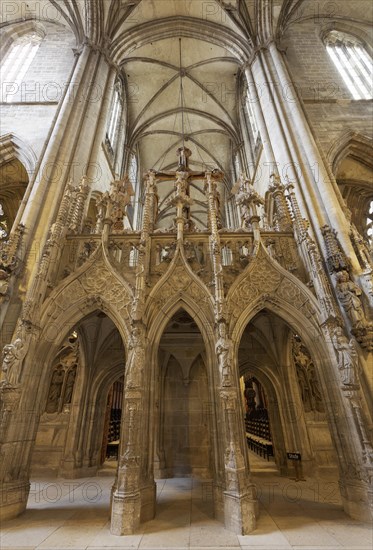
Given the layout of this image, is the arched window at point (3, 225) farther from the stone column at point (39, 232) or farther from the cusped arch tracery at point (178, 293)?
the cusped arch tracery at point (178, 293)

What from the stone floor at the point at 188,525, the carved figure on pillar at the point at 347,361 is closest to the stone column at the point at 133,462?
the stone floor at the point at 188,525

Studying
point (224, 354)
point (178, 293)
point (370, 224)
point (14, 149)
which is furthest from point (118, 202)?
point (370, 224)

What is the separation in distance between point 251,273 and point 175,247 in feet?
6.83

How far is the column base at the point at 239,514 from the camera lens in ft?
13.5

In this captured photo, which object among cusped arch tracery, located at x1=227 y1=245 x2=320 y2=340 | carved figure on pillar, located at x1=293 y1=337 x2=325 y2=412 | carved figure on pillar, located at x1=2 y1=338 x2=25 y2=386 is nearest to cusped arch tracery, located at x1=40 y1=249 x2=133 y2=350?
carved figure on pillar, located at x1=2 y1=338 x2=25 y2=386

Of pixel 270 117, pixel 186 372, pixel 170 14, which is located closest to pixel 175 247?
pixel 186 372

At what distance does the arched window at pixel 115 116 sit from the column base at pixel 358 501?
15.7 meters

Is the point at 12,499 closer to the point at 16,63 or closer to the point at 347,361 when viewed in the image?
the point at 347,361

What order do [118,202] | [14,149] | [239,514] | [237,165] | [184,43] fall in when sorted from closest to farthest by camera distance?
[239,514] → [118,202] → [14,149] → [184,43] → [237,165]

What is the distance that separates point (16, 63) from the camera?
1323 centimetres

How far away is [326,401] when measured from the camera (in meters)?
5.45

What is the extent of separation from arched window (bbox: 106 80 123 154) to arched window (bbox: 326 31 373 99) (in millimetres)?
11429

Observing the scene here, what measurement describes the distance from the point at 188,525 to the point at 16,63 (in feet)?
60.6

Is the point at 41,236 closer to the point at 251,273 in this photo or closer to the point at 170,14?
the point at 251,273
